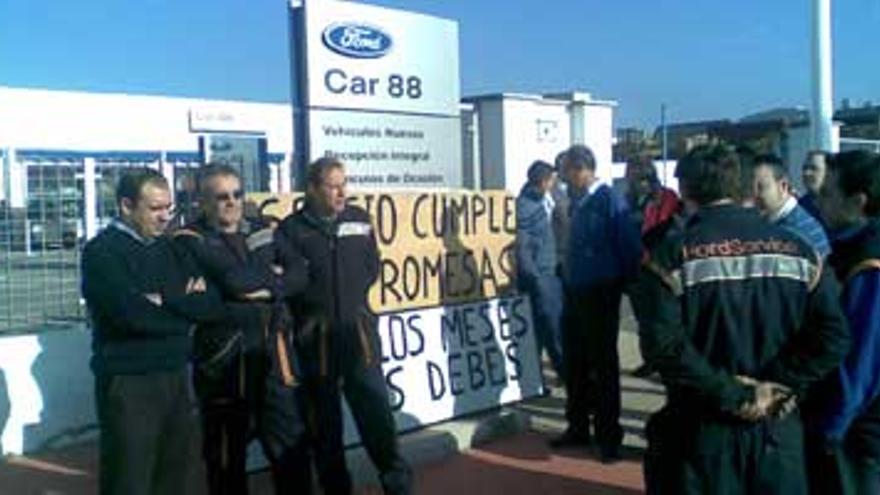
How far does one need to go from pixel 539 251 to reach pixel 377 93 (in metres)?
2.21

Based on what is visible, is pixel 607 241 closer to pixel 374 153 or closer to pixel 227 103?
pixel 374 153

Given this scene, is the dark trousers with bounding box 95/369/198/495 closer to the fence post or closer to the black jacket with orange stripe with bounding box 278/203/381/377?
the black jacket with orange stripe with bounding box 278/203/381/377

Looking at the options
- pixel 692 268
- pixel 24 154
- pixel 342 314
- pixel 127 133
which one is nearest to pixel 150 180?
pixel 342 314

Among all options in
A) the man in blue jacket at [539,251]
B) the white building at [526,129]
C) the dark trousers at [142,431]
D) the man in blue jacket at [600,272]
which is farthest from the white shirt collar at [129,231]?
the white building at [526,129]

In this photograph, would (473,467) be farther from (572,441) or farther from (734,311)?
(734,311)

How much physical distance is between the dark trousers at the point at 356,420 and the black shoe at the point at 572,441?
192cm

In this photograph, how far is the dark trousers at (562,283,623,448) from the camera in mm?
8234

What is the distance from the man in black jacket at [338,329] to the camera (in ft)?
21.8

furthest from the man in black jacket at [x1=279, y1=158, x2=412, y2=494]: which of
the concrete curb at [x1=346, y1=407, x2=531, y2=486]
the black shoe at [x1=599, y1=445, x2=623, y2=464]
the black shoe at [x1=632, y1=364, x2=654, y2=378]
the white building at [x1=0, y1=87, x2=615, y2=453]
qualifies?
the white building at [x1=0, y1=87, x2=615, y2=453]

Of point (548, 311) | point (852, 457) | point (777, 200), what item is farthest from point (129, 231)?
point (548, 311)

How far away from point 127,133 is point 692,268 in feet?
86.1

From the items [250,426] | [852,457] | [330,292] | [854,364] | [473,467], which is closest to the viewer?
[854,364]

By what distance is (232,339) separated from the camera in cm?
629

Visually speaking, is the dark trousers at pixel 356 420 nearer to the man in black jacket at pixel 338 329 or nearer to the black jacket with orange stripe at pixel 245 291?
the man in black jacket at pixel 338 329
